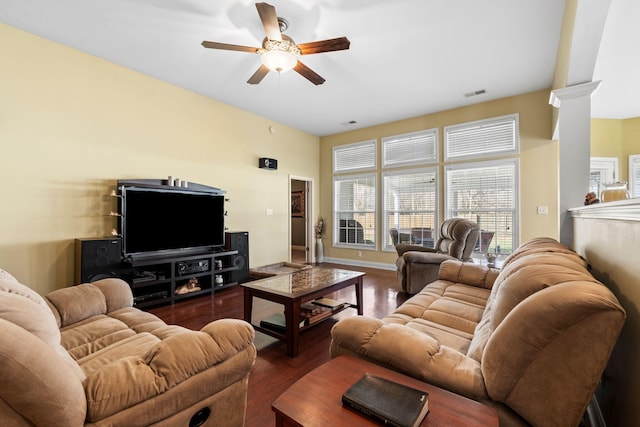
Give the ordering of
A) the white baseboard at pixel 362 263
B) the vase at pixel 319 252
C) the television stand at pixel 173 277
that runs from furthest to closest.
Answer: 1. the vase at pixel 319 252
2. the white baseboard at pixel 362 263
3. the television stand at pixel 173 277

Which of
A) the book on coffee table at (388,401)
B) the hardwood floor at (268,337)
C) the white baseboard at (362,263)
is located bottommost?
the hardwood floor at (268,337)

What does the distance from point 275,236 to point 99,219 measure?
119 inches

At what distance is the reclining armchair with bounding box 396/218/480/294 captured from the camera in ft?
12.4

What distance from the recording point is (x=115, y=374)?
98 centimetres

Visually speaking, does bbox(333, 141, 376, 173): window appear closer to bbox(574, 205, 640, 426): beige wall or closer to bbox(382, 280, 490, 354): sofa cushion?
bbox(382, 280, 490, 354): sofa cushion

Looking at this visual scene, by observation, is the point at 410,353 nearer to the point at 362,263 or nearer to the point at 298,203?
the point at 362,263

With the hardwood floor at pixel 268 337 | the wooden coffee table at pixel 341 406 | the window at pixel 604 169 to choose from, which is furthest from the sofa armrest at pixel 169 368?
the window at pixel 604 169

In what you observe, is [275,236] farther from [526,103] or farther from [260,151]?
[526,103]

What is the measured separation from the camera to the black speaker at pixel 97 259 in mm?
3117

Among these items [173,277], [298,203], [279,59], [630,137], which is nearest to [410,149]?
[630,137]

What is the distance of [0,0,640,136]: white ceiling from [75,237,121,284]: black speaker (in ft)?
7.69

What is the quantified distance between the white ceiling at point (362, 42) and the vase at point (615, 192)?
5.72 feet

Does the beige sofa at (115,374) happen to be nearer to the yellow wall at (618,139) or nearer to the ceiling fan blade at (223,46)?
the ceiling fan blade at (223,46)

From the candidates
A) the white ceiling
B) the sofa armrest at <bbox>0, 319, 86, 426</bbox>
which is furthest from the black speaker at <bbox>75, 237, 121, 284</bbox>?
the sofa armrest at <bbox>0, 319, 86, 426</bbox>
